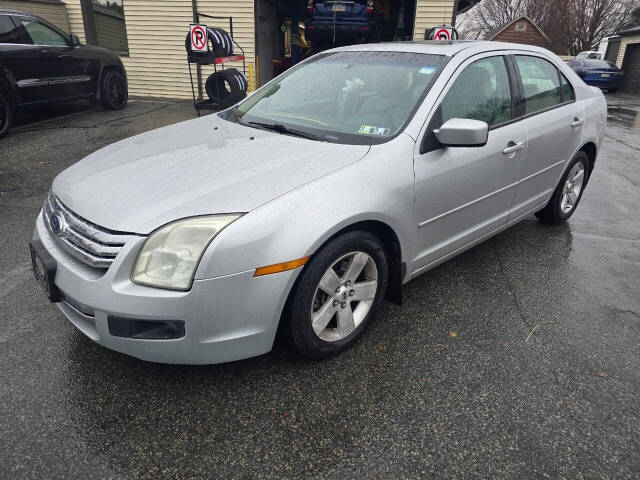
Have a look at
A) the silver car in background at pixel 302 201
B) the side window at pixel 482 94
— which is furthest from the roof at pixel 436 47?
the side window at pixel 482 94

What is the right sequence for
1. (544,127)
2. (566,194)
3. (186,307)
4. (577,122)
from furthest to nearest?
1. (566,194)
2. (577,122)
3. (544,127)
4. (186,307)

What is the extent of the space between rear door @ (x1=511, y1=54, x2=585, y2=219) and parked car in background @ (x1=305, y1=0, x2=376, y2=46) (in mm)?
8493

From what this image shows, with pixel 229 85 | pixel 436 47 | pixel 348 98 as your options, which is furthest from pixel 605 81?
pixel 348 98

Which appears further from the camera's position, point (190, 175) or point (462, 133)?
point (462, 133)

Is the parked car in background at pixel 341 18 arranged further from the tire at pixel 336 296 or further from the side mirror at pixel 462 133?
the tire at pixel 336 296

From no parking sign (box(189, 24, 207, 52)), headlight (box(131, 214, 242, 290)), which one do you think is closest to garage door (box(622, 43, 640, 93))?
no parking sign (box(189, 24, 207, 52))

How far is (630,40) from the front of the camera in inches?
940

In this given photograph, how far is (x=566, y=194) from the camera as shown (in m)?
4.29

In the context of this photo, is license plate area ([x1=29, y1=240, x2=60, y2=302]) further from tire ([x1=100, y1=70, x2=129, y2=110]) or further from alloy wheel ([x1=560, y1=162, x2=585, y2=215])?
tire ([x1=100, y1=70, x2=129, y2=110])

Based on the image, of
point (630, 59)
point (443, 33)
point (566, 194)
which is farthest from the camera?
point (630, 59)

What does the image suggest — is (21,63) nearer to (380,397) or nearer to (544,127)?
(544,127)

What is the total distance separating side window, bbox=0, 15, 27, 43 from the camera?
271 inches

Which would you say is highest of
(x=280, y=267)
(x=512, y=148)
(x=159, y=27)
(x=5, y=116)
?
(x=159, y=27)

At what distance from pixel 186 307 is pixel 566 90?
3.62 meters
